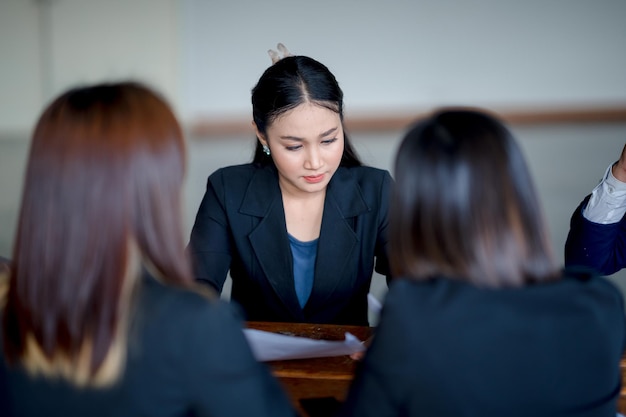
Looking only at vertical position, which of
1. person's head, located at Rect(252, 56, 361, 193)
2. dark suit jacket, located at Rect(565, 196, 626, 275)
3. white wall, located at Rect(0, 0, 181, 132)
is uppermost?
white wall, located at Rect(0, 0, 181, 132)

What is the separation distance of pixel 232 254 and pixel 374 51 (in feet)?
22.5

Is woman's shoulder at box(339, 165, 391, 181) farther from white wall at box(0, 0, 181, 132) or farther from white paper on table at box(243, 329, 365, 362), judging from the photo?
white wall at box(0, 0, 181, 132)

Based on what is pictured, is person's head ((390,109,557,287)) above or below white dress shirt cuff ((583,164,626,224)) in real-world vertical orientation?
above

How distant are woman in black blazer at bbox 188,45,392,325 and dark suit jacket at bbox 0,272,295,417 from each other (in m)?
0.89

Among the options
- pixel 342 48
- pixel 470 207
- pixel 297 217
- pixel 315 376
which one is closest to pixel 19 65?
pixel 342 48

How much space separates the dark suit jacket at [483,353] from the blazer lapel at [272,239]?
927 millimetres

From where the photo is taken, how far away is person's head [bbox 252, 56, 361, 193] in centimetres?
186

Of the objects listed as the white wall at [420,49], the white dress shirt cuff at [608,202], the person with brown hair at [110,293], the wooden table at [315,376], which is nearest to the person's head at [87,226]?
the person with brown hair at [110,293]

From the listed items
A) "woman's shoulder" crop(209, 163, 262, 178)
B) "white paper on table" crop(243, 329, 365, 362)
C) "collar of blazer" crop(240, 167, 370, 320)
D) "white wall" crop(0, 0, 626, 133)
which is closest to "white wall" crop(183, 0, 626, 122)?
"white wall" crop(0, 0, 626, 133)

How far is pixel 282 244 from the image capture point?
1915 millimetres

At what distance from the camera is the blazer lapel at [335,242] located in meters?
1.89

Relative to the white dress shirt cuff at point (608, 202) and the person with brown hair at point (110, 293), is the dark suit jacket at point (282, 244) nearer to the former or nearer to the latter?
the white dress shirt cuff at point (608, 202)

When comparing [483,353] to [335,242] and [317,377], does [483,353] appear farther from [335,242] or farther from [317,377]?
[335,242]

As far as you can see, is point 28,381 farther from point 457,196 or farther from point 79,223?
point 457,196
